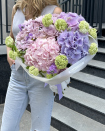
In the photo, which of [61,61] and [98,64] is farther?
[98,64]

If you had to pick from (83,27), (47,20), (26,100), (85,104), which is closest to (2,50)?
(85,104)

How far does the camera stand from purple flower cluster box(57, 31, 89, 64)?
1493 millimetres

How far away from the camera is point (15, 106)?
2000 millimetres

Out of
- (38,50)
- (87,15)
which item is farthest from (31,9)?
(87,15)

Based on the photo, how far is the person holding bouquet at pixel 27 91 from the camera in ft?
6.24

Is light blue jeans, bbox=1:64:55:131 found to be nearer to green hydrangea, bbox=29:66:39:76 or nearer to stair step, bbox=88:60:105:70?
green hydrangea, bbox=29:66:39:76

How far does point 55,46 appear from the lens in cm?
151

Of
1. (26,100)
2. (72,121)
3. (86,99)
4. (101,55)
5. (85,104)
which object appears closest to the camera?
→ (26,100)

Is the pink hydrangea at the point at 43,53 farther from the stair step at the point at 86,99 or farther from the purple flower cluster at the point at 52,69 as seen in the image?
the stair step at the point at 86,99

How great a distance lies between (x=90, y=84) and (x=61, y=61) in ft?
7.39

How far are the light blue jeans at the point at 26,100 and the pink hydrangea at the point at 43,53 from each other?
0.38m

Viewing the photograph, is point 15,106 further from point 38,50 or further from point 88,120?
point 88,120

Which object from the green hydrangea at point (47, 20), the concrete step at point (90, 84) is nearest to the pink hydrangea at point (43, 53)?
the green hydrangea at point (47, 20)

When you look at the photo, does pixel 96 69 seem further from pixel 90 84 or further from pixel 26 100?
pixel 26 100
